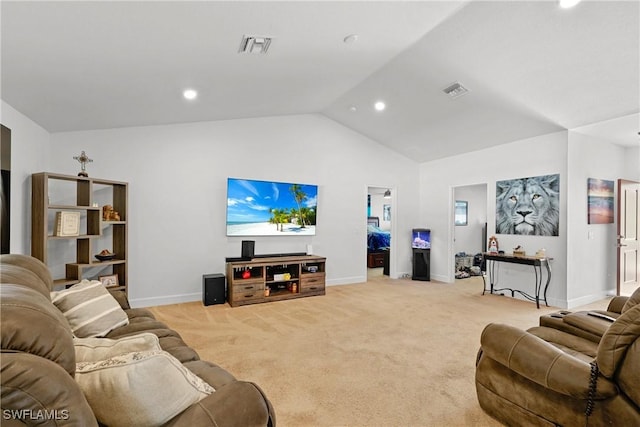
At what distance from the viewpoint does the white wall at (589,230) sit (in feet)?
14.9

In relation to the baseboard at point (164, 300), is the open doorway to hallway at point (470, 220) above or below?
above

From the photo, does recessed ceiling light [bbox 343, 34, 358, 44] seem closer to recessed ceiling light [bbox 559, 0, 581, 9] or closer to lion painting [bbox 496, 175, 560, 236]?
recessed ceiling light [bbox 559, 0, 581, 9]

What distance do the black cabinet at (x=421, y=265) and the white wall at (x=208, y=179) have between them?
111cm

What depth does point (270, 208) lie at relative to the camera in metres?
5.27

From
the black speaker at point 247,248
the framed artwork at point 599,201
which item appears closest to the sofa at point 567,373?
the framed artwork at point 599,201

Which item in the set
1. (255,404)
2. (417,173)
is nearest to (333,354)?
(255,404)

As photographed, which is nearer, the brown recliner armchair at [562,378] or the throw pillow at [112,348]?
the throw pillow at [112,348]

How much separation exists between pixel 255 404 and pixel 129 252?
3863 millimetres

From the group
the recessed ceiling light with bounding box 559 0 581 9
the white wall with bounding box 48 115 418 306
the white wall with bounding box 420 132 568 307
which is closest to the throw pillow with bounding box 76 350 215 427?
the recessed ceiling light with bounding box 559 0 581 9

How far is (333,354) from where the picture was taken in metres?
2.94

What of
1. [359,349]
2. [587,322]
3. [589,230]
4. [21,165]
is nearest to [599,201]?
[589,230]

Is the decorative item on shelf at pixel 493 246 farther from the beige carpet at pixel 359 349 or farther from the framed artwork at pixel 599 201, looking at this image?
the framed artwork at pixel 599 201

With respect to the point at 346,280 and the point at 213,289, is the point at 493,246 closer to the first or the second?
the point at 346,280

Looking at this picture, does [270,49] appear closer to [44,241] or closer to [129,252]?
[44,241]
